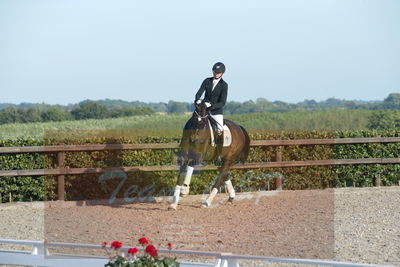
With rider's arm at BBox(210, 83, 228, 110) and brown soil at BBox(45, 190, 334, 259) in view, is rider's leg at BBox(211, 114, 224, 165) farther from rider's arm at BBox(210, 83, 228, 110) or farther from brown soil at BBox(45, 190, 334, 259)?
brown soil at BBox(45, 190, 334, 259)

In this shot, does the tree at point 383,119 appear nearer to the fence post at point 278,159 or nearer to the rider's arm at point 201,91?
the fence post at point 278,159

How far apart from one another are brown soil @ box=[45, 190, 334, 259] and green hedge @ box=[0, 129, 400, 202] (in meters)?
0.81

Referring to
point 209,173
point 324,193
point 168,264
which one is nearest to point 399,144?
point 324,193

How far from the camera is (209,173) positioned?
15219 mm

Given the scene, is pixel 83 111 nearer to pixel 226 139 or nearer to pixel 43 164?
pixel 43 164

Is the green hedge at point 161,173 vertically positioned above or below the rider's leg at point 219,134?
below

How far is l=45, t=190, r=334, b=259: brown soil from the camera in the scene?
949 centimetres

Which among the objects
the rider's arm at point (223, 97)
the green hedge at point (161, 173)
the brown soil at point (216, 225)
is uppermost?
the rider's arm at point (223, 97)

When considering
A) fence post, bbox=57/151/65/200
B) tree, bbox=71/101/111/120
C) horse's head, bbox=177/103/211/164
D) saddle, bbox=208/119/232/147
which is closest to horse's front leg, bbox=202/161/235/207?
saddle, bbox=208/119/232/147

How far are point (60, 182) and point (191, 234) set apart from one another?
14.5 ft

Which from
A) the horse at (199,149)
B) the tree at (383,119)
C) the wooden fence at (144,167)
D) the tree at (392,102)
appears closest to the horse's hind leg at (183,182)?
the horse at (199,149)

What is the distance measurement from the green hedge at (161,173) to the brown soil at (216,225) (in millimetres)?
808

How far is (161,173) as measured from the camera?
14680 millimetres

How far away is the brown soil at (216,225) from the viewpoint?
9492 millimetres
